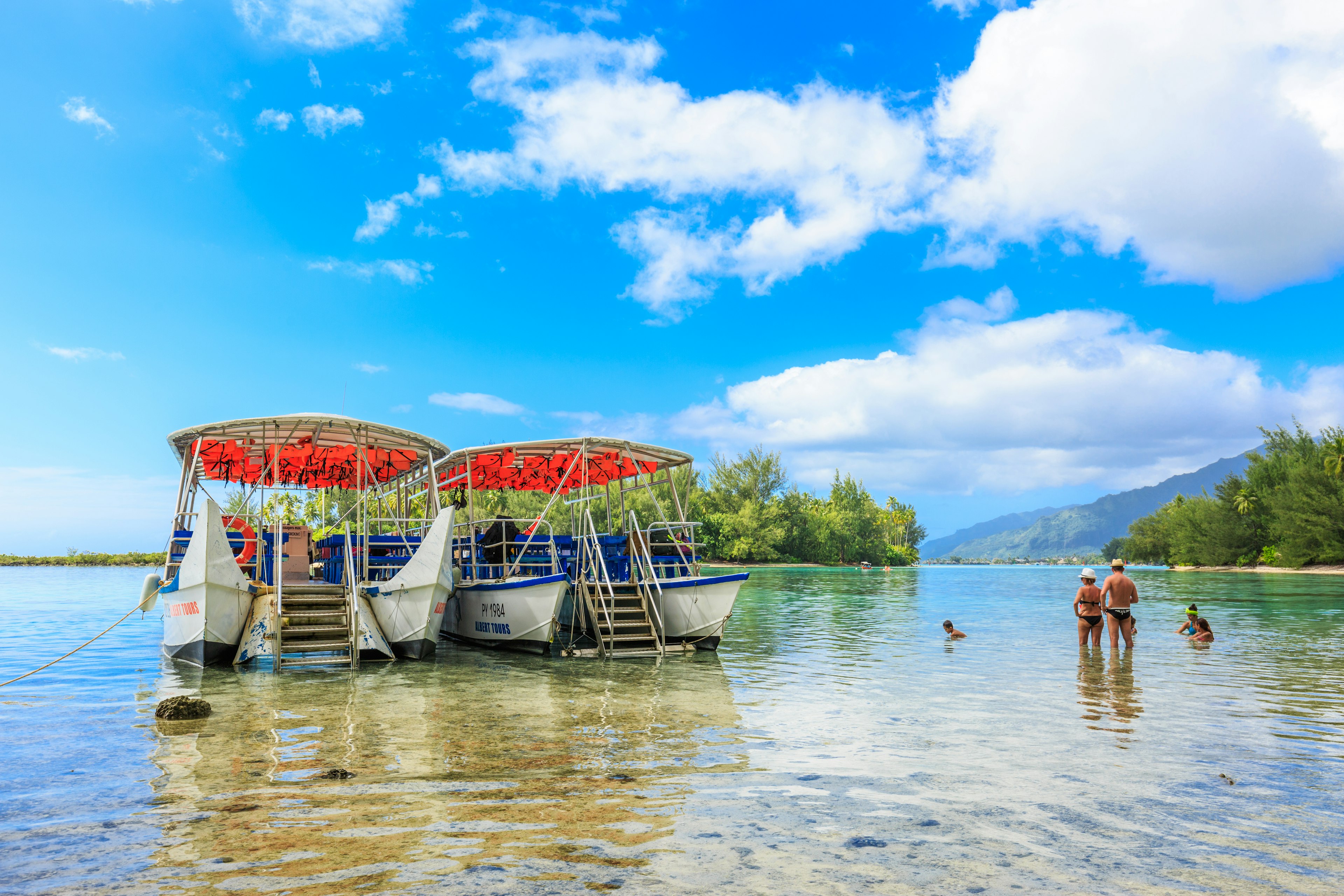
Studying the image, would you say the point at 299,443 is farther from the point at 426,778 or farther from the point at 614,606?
the point at 426,778

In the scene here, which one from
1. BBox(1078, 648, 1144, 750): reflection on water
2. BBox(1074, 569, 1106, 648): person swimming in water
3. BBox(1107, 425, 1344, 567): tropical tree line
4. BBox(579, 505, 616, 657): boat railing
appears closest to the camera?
BBox(1078, 648, 1144, 750): reflection on water

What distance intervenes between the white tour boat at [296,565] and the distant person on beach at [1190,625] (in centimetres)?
1489

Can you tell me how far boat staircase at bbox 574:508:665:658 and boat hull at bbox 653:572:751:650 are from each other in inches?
12.7

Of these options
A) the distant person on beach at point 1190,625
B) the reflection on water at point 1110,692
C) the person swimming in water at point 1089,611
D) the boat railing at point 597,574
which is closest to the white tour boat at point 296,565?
the boat railing at point 597,574

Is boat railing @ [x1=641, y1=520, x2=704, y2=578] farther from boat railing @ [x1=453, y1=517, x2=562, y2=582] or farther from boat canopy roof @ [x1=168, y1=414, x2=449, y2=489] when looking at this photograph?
boat canopy roof @ [x1=168, y1=414, x2=449, y2=489]

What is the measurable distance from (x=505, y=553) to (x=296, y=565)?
5.06m

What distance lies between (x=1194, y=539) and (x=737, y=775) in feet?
282

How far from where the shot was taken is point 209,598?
40.8 ft

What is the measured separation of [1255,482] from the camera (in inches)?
2778

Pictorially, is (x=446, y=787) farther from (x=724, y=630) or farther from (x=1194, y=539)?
(x=1194, y=539)

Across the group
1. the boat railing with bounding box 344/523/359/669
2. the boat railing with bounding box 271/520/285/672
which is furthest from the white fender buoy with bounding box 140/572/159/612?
the boat railing with bounding box 344/523/359/669

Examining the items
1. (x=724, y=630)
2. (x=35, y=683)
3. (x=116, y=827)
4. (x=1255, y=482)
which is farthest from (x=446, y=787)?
(x=1255, y=482)

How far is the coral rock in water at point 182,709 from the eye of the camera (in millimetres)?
8172

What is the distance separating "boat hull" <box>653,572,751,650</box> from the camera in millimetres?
15164
